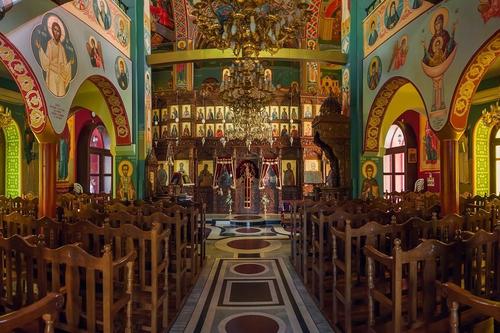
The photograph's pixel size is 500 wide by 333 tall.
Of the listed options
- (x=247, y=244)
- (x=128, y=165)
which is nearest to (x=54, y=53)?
(x=128, y=165)

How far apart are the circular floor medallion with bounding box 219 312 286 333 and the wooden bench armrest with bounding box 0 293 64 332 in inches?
98.3

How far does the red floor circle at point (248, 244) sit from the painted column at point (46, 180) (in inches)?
151

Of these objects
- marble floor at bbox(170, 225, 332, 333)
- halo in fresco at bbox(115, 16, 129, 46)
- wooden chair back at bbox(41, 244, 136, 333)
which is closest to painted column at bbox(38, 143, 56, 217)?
marble floor at bbox(170, 225, 332, 333)

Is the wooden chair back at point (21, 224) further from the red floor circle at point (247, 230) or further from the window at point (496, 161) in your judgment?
the window at point (496, 161)

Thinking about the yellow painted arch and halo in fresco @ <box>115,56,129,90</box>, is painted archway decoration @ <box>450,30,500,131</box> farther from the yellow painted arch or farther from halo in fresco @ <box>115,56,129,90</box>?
halo in fresco @ <box>115,56,129,90</box>

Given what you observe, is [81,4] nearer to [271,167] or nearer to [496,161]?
[271,167]

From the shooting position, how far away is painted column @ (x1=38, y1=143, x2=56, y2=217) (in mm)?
6272

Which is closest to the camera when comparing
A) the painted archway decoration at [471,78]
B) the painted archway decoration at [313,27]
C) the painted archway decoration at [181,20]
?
the painted archway decoration at [471,78]

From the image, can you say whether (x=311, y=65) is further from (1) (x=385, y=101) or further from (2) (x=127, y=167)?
(2) (x=127, y=167)

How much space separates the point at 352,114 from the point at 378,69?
154cm

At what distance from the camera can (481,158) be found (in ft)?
33.5

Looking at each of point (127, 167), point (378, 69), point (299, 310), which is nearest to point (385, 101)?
point (378, 69)

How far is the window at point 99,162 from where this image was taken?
50.3 ft

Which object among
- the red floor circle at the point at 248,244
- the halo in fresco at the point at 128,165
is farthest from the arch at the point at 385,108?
the halo in fresco at the point at 128,165
